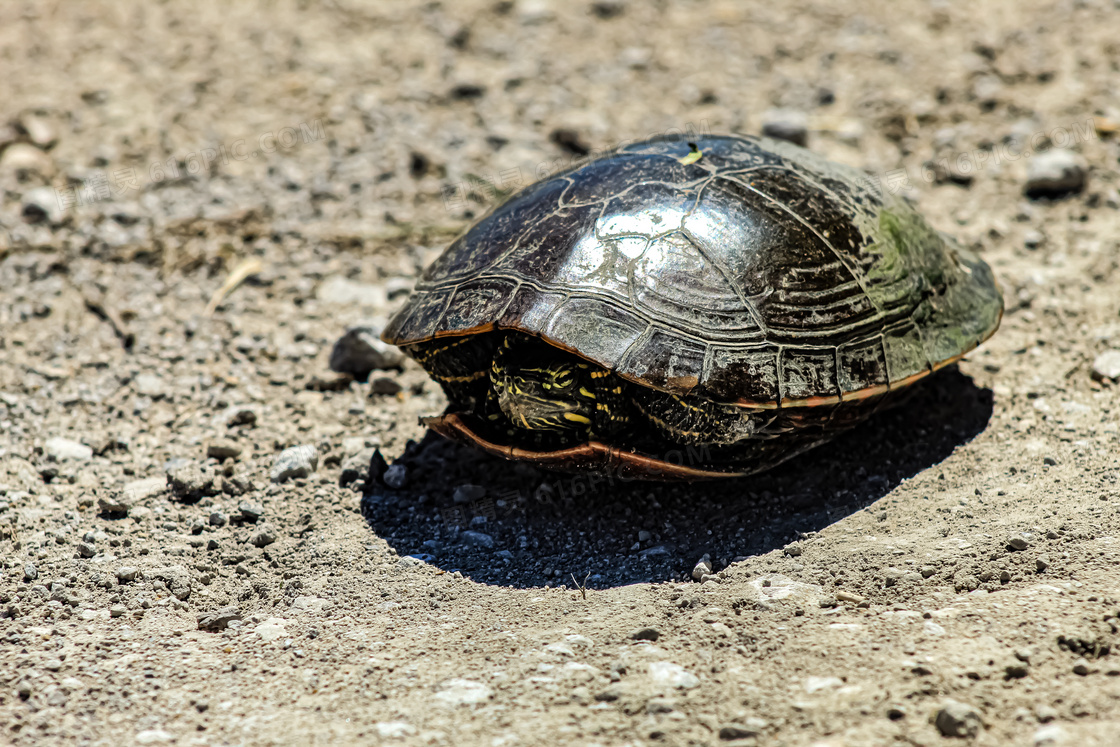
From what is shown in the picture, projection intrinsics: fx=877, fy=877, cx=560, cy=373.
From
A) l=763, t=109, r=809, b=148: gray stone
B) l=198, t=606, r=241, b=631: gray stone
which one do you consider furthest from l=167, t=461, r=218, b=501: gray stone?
l=763, t=109, r=809, b=148: gray stone

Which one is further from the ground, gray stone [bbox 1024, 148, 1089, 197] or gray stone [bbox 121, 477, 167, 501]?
gray stone [bbox 1024, 148, 1089, 197]

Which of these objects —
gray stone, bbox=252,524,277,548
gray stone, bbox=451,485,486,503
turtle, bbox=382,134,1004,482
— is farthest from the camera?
gray stone, bbox=451,485,486,503

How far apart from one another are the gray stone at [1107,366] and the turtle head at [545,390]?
9.09ft

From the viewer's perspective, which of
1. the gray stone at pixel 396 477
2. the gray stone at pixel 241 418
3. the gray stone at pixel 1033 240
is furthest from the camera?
the gray stone at pixel 1033 240

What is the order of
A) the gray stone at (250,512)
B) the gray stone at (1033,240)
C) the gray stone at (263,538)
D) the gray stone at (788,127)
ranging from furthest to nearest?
the gray stone at (788,127) < the gray stone at (1033,240) < the gray stone at (250,512) < the gray stone at (263,538)

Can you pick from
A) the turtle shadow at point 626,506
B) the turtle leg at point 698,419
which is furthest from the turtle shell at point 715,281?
the turtle shadow at point 626,506

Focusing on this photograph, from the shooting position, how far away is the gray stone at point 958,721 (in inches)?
101

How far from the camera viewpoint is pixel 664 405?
3801 mm

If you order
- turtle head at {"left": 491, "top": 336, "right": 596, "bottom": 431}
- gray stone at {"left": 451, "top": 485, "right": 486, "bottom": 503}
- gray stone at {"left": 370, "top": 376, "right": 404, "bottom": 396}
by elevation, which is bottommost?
gray stone at {"left": 451, "top": 485, "right": 486, "bottom": 503}

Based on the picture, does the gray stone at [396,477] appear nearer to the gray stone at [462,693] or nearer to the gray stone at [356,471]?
the gray stone at [356,471]

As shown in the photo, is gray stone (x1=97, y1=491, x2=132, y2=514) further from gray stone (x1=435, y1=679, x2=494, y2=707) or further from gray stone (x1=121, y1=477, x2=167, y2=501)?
gray stone (x1=435, y1=679, x2=494, y2=707)

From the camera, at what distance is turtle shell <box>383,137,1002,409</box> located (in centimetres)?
369

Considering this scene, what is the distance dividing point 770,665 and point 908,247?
240 cm

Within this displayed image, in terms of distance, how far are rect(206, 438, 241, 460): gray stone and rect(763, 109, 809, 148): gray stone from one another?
4.64m
